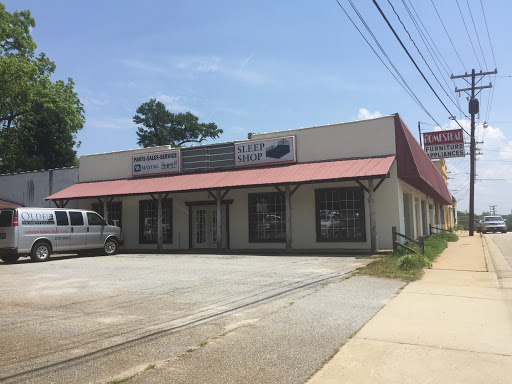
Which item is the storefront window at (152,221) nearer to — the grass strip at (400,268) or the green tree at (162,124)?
the grass strip at (400,268)

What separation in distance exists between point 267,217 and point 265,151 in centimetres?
305

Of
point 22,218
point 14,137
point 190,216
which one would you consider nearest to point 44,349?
point 22,218

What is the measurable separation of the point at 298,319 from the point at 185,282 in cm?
403

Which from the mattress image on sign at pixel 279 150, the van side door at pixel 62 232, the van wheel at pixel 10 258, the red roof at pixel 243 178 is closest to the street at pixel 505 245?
the red roof at pixel 243 178

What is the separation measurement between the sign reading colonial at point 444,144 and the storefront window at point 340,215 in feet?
65.1

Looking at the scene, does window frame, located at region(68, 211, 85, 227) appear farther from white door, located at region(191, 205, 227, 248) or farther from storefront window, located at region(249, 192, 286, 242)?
storefront window, located at region(249, 192, 286, 242)

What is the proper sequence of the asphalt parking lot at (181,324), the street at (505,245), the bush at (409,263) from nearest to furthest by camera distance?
the asphalt parking lot at (181,324) → the bush at (409,263) → the street at (505,245)

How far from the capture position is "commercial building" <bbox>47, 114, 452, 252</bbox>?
16375mm

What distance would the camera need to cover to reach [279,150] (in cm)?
1872

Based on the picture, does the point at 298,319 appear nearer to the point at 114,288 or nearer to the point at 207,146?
the point at 114,288

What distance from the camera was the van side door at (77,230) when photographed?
50.5 ft

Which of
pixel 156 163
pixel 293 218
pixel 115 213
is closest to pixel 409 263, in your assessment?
pixel 293 218

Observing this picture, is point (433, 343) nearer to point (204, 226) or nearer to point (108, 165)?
point (204, 226)

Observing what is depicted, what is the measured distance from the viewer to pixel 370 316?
5.97 meters
